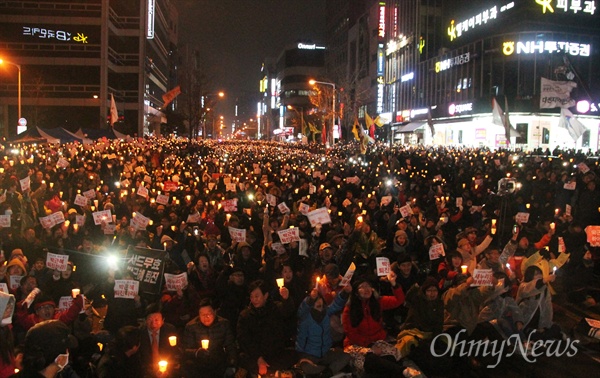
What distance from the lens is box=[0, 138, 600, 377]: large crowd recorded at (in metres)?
6.24

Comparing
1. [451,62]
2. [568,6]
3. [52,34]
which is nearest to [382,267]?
[568,6]

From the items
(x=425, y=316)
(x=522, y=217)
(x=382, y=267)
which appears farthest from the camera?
(x=522, y=217)

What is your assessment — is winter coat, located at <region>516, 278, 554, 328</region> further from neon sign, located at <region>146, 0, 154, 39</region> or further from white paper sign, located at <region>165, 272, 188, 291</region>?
neon sign, located at <region>146, 0, 154, 39</region>

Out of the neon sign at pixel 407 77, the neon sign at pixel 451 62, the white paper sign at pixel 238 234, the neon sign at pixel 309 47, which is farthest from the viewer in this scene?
the neon sign at pixel 309 47

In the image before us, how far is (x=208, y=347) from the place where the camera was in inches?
243

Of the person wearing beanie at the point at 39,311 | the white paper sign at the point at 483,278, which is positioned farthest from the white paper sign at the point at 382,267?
the person wearing beanie at the point at 39,311

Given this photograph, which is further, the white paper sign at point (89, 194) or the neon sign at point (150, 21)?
the neon sign at point (150, 21)

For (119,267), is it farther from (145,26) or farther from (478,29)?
(145,26)

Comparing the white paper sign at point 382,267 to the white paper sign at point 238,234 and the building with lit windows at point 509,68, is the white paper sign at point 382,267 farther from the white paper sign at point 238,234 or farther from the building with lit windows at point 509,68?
the building with lit windows at point 509,68

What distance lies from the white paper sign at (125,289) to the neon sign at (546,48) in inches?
1617

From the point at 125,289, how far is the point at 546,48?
41.5 meters

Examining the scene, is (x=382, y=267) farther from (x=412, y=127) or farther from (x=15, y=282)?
(x=412, y=127)

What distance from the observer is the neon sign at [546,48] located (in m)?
42.5

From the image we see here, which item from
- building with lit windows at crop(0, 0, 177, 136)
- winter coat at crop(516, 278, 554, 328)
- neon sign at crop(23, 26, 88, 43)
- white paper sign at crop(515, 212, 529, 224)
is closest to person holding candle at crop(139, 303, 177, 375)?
winter coat at crop(516, 278, 554, 328)
